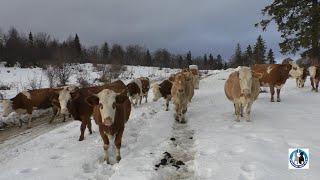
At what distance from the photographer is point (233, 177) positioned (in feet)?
25.0

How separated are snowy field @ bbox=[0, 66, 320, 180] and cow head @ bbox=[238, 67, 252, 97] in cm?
92

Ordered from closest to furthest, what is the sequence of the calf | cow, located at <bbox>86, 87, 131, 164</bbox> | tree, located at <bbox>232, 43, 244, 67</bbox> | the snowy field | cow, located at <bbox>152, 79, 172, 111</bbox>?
the snowy field → cow, located at <bbox>86, 87, 131, 164</bbox> → cow, located at <bbox>152, 79, 172, 111</bbox> → the calf → tree, located at <bbox>232, 43, 244, 67</bbox>

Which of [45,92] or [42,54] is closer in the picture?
[45,92]

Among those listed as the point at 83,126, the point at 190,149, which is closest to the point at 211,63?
the point at 83,126

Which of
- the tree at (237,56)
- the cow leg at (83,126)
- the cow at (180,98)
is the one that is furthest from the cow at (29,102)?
the tree at (237,56)

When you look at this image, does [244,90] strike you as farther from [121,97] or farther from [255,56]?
[255,56]

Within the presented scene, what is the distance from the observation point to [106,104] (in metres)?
9.16

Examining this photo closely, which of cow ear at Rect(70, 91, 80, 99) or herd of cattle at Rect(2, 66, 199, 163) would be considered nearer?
herd of cattle at Rect(2, 66, 199, 163)

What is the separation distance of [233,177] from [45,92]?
12.2 meters

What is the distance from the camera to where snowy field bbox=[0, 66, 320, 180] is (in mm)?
8172

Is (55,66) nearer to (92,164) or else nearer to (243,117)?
(243,117)

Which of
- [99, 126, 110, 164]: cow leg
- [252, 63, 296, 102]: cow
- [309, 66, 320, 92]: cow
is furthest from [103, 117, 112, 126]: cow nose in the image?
[309, 66, 320, 92]: cow

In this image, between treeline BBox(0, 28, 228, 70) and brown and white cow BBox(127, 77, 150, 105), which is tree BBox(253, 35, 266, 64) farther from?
brown and white cow BBox(127, 77, 150, 105)

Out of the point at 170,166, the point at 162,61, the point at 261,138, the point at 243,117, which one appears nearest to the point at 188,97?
the point at 243,117
